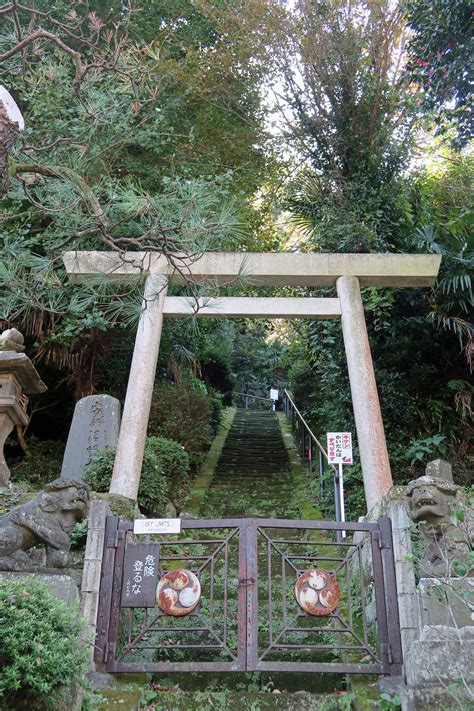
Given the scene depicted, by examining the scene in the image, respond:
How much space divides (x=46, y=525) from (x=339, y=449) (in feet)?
11.8

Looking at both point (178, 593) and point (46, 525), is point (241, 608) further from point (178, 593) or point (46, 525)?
point (46, 525)

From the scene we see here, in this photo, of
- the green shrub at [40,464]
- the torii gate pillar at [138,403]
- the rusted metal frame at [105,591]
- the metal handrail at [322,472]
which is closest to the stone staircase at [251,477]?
the metal handrail at [322,472]

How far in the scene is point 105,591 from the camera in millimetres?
4430

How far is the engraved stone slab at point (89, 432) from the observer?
7.93 m

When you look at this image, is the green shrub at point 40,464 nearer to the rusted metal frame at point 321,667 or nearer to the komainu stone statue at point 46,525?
the komainu stone statue at point 46,525

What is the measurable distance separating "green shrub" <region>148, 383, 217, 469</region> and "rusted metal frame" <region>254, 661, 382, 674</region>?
229 inches

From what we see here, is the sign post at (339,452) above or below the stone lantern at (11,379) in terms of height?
below

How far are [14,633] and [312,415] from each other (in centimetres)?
943

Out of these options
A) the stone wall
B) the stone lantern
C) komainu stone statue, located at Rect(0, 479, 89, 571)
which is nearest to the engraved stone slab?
the stone lantern

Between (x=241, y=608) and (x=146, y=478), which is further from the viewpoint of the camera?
(x=146, y=478)

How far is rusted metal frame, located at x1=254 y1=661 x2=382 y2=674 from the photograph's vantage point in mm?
4180

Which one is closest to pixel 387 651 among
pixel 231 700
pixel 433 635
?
pixel 433 635

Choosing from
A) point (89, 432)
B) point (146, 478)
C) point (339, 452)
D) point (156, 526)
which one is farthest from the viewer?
point (89, 432)

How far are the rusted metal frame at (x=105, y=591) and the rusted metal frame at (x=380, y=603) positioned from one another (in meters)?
1.75
